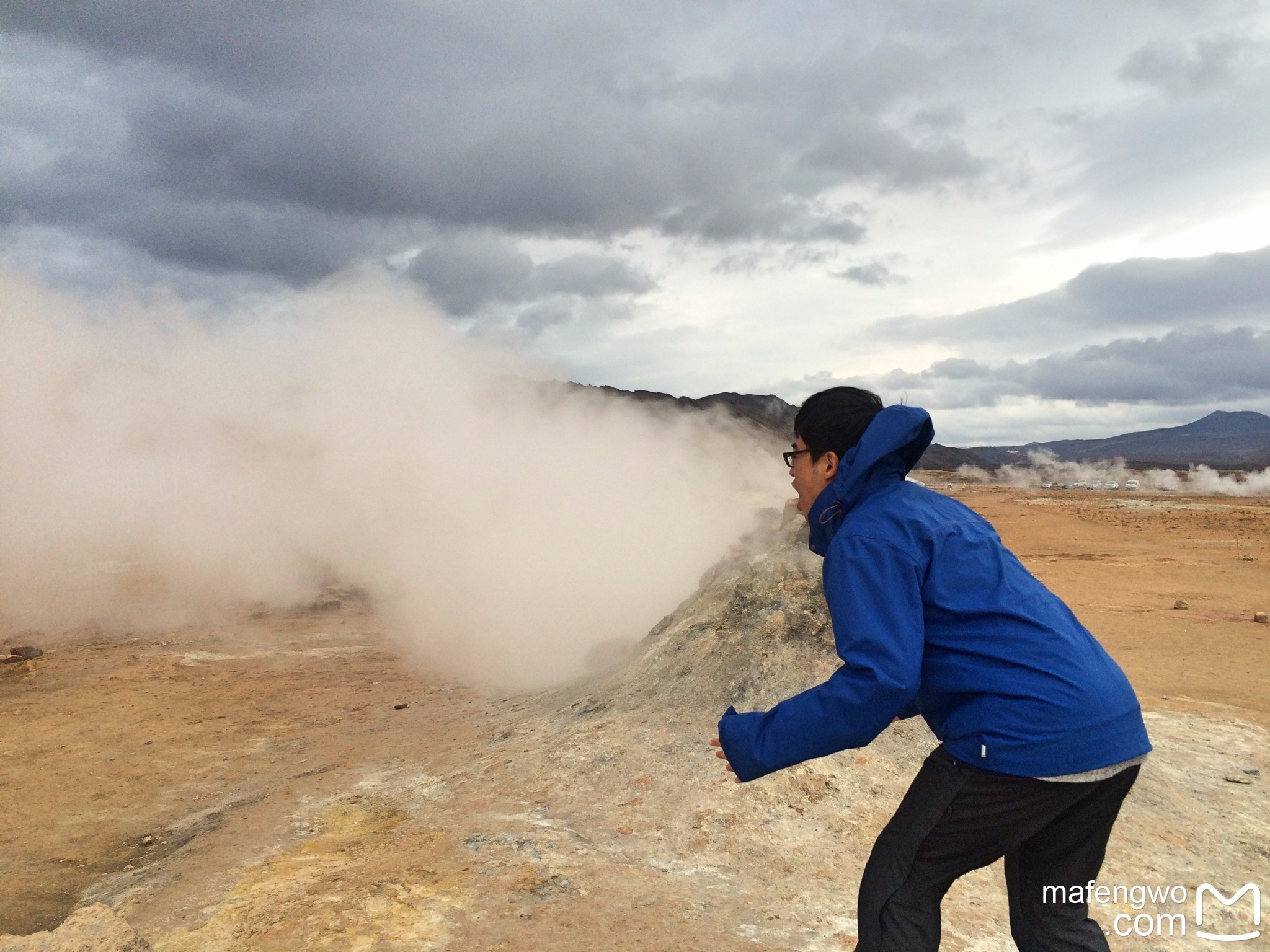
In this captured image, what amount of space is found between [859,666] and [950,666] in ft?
0.74

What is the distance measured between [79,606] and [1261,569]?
20893 mm

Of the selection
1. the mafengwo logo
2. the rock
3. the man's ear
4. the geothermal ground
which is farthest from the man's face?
the rock

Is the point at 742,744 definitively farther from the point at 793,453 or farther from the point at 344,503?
the point at 344,503

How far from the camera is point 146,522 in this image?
1378 centimetres

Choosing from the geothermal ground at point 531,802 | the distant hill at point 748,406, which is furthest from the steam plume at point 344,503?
the distant hill at point 748,406

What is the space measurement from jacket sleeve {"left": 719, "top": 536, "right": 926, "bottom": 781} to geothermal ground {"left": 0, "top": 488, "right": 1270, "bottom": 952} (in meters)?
1.87

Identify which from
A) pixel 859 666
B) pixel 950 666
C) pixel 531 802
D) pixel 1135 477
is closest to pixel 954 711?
pixel 950 666

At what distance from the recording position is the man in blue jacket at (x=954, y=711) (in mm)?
1586

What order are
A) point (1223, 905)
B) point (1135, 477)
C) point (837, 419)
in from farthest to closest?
1. point (1135, 477)
2. point (1223, 905)
3. point (837, 419)

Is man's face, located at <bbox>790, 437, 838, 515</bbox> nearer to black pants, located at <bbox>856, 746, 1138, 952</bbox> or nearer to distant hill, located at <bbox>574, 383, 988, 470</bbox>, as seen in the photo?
black pants, located at <bbox>856, 746, 1138, 952</bbox>

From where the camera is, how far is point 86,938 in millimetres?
2773

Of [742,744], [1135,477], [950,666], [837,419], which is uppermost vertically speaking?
[837,419]

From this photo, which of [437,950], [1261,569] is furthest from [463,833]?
[1261,569]

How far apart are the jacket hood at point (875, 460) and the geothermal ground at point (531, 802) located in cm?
209
